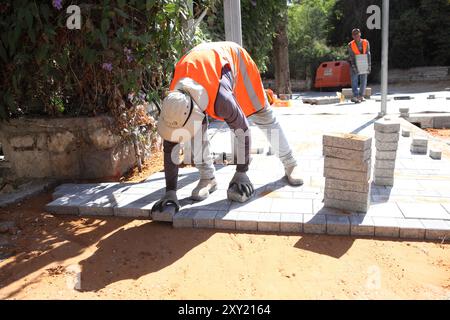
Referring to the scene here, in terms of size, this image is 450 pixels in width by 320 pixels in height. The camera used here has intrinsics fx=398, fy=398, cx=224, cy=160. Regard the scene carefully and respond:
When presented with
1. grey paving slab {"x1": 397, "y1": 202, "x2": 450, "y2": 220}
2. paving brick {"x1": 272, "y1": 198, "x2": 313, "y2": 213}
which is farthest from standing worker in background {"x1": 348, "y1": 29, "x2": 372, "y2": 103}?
paving brick {"x1": 272, "y1": 198, "x2": 313, "y2": 213}

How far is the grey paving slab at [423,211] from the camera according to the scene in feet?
9.42

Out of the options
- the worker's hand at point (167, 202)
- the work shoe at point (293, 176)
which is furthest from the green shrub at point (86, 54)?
the work shoe at point (293, 176)

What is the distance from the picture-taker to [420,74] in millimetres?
16828

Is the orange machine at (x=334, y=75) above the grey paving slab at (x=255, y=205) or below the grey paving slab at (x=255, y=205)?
above

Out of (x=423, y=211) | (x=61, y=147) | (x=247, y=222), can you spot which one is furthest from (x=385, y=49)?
(x=61, y=147)

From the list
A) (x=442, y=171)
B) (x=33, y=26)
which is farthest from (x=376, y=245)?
(x=33, y=26)

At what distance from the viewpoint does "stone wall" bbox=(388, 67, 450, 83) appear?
16234 mm

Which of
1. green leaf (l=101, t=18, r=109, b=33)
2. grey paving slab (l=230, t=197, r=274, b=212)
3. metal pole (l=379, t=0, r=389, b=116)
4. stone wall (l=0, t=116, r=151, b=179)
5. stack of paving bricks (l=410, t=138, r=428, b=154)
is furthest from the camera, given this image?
metal pole (l=379, t=0, r=389, b=116)

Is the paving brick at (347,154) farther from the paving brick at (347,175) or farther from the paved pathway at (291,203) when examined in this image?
the paved pathway at (291,203)

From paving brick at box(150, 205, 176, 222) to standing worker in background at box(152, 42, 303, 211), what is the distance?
0.04 metres

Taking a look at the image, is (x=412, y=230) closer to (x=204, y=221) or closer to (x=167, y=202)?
(x=204, y=221)

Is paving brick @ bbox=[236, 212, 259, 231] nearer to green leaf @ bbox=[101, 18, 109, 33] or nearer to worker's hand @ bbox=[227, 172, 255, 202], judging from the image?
worker's hand @ bbox=[227, 172, 255, 202]

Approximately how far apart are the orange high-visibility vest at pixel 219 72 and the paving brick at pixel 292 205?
84cm

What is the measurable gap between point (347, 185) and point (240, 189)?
842 mm
